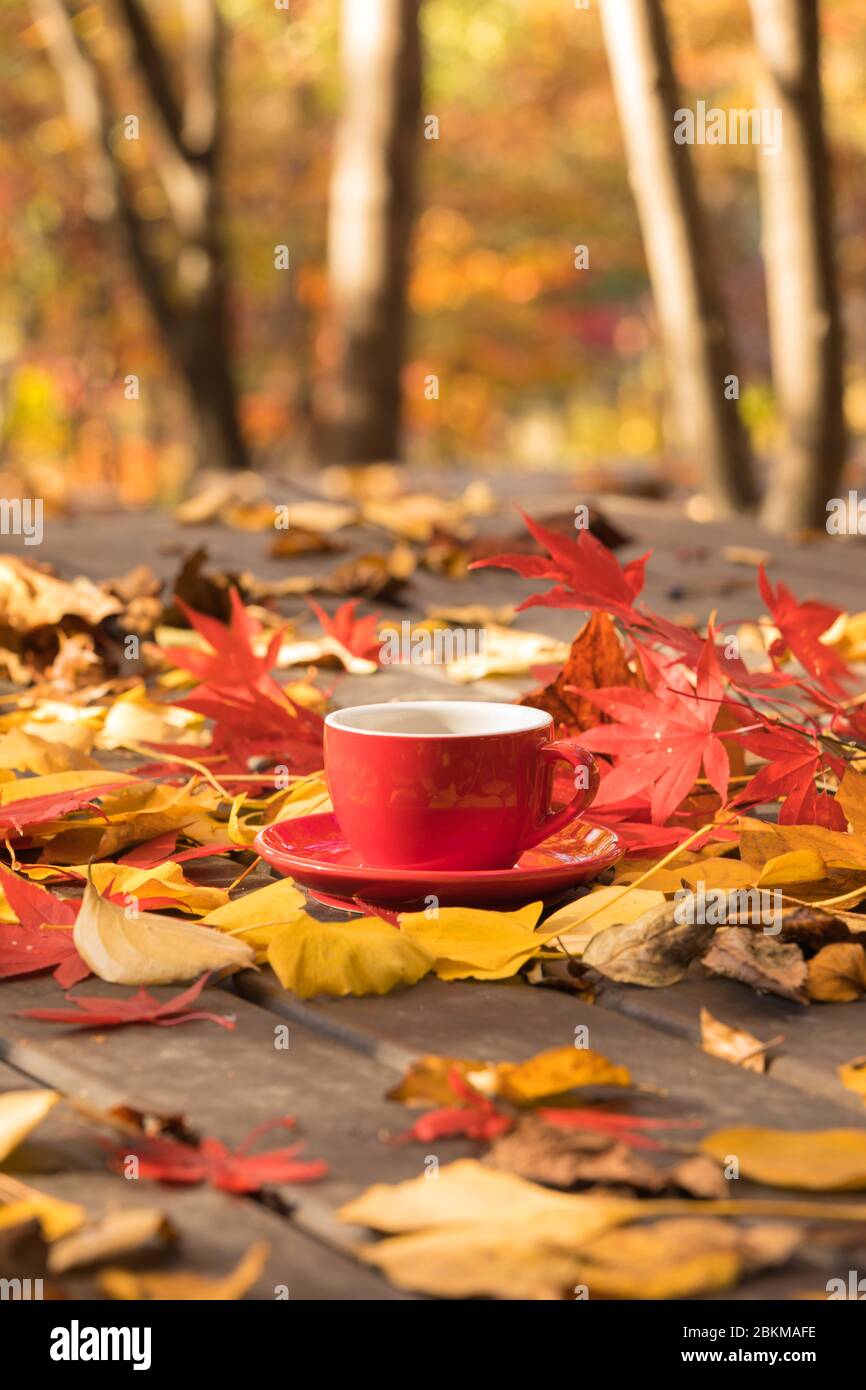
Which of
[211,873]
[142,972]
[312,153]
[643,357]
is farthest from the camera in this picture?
[643,357]

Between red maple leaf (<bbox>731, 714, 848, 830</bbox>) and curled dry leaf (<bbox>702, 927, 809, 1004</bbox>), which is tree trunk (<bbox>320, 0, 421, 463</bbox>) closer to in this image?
red maple leaf (<bbox>731, 714, 848, 830</bbox>)

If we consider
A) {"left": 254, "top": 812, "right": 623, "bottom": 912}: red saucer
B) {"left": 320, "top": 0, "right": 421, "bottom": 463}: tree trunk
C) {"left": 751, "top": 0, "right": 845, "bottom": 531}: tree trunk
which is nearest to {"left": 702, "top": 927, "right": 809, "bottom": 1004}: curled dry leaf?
{"left": 254, "top": 812, "right": 623, "bottom": 912}: red saucer

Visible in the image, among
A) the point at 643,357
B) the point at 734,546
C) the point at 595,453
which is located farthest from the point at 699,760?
the point at 643,357

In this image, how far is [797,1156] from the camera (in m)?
0.67

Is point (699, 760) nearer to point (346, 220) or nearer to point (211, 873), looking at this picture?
point (211, 873)

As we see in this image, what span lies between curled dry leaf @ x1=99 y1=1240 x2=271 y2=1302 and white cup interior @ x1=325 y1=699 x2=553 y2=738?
53 centimetres

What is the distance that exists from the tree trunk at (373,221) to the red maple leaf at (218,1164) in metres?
3.82

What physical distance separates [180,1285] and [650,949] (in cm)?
40

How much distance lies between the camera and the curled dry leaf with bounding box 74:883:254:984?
0.90 meters

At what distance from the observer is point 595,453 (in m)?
14.3

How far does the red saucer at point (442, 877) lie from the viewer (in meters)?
1.00

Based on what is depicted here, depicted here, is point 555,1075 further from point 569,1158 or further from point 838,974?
point 838,974

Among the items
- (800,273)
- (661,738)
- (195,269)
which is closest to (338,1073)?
(661,738)

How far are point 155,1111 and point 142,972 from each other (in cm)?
18
